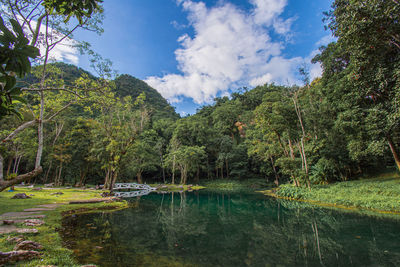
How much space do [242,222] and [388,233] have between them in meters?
5.56

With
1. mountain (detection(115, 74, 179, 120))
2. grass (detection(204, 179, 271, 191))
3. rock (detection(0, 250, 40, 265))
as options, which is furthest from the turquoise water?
mountain (detection(115, 74, 179, 120))

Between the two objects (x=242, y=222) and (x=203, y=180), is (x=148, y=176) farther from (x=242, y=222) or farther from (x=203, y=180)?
(x=242, y=222)

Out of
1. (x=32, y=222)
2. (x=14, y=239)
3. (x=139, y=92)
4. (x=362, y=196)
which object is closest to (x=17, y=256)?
(x=14, y=239)

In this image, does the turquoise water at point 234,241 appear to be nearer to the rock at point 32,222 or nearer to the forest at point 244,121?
the rock at point 32,222

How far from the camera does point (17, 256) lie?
3.58 m

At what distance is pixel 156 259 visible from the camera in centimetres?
490

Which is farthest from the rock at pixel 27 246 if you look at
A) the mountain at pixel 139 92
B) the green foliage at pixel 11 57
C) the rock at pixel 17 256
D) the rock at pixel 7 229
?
the mountain at pixel 139 92

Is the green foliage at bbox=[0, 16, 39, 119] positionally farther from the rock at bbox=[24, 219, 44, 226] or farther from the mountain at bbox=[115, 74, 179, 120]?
the mountain at bbox=[115, 74, 179, 120]

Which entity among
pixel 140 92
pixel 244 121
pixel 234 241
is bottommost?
pixel 234 241

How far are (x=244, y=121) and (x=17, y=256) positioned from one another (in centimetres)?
4360

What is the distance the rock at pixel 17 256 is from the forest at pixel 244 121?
4.70 feet

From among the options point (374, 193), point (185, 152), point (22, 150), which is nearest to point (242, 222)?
point (374, 193)

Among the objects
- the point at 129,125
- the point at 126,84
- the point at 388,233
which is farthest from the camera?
the point at 126,84

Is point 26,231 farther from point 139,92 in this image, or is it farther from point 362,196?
point 139,92
